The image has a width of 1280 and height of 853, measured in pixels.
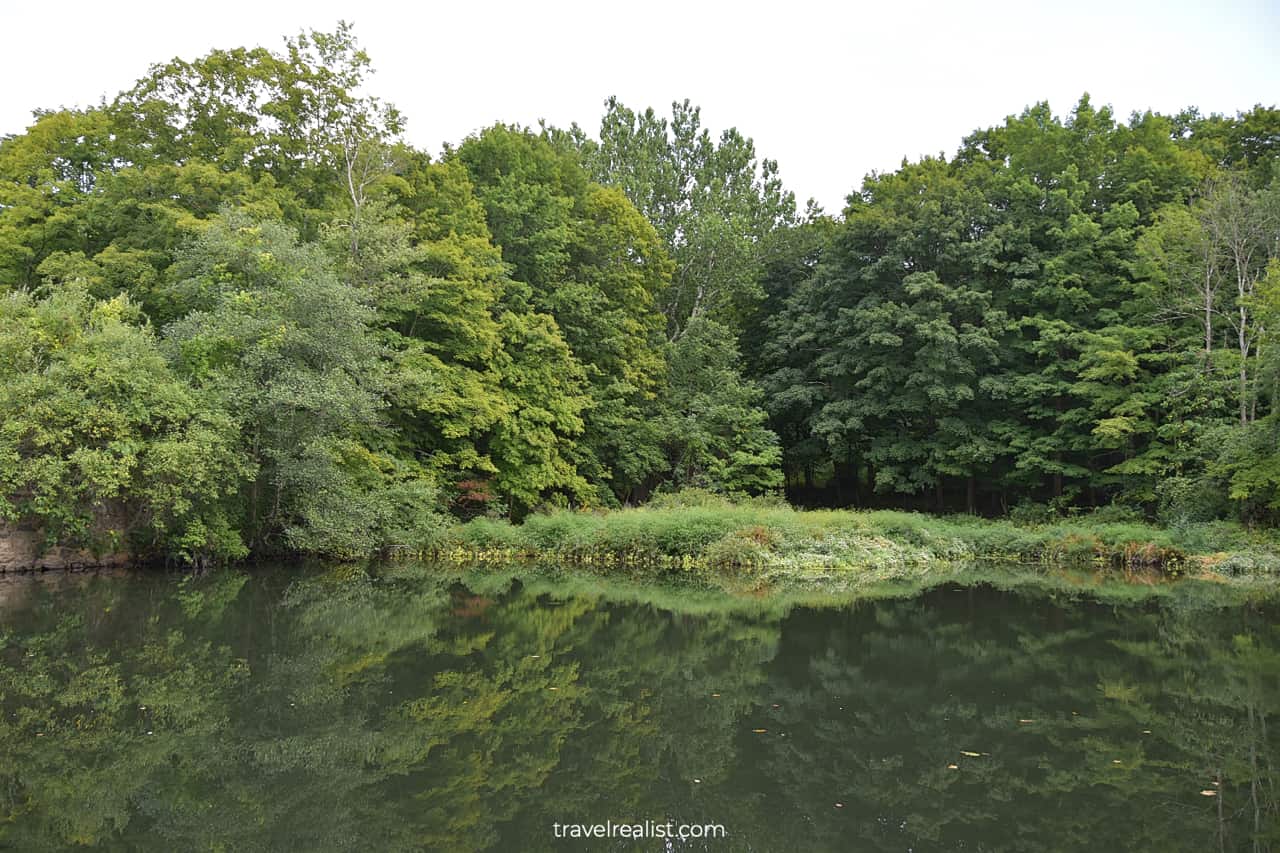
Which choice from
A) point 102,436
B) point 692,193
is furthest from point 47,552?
point 692,193

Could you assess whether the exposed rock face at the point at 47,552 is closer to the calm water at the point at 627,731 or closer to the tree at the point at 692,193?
the calm water at the point at 627,731

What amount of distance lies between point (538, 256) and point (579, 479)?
759 cm

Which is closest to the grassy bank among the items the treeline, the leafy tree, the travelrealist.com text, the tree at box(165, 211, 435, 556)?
the treeline

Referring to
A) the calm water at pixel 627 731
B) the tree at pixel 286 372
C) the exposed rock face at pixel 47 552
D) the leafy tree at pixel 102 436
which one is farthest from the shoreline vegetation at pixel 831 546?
the calm water at pixel 627 731

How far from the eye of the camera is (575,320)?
3194 centimetres

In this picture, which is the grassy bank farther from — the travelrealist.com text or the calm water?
the travelrealist.com text

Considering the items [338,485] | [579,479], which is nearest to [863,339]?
[579,479]

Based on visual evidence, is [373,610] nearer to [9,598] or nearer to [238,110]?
[9,598]

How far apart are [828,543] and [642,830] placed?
16.6 m

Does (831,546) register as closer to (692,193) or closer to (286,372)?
(286,372)

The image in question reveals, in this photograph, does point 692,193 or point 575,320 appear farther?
point 692,193

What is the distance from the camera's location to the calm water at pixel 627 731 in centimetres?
518

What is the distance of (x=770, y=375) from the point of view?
124 feet

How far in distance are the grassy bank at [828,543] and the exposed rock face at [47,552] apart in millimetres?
7261
